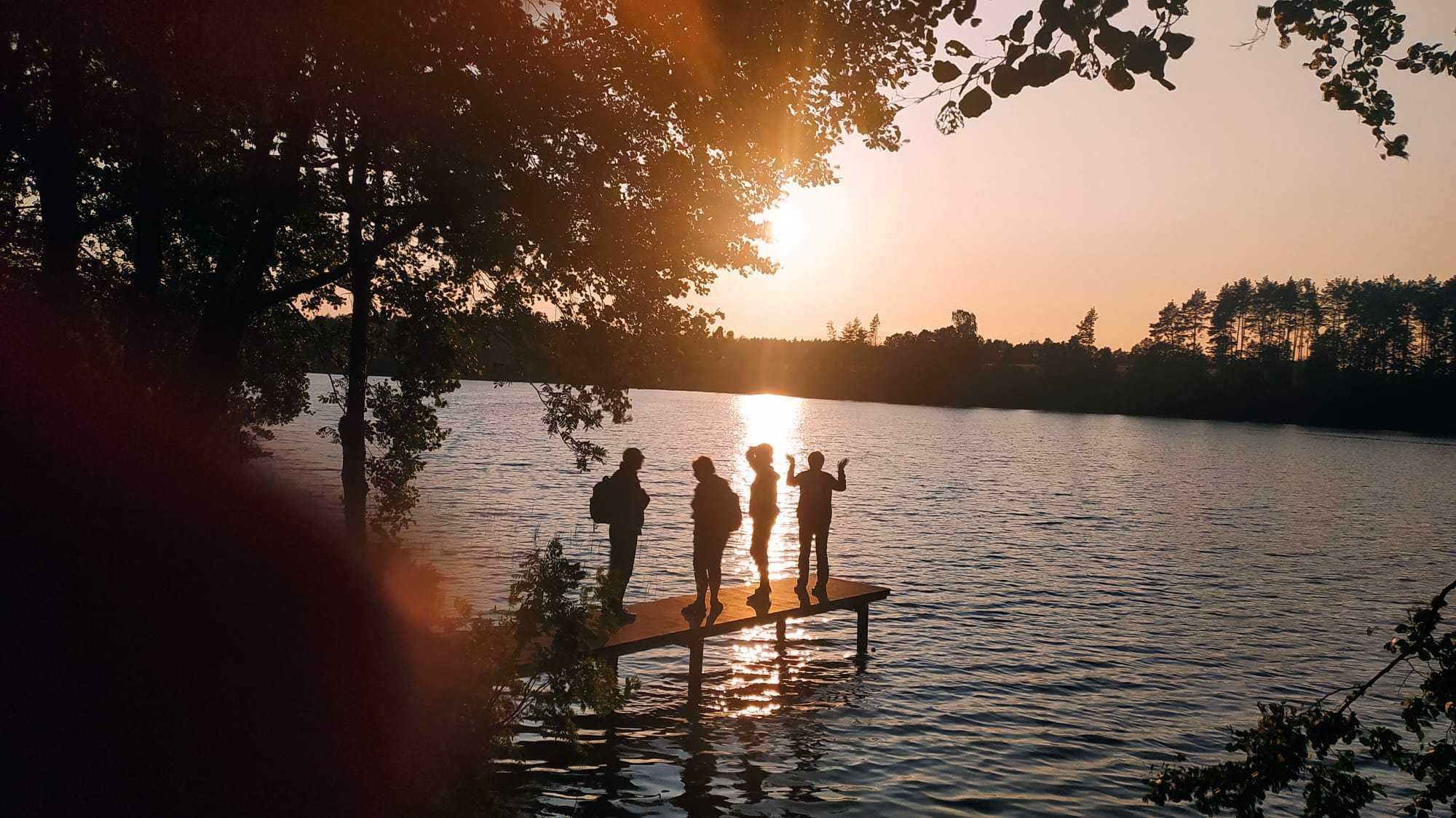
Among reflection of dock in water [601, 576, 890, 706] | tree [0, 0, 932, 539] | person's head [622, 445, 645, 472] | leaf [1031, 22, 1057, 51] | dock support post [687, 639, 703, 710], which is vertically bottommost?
dock support post [687, 639, 703, 710]

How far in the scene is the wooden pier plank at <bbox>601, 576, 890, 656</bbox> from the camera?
44.5 ft

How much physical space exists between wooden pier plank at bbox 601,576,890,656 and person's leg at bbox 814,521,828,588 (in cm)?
30

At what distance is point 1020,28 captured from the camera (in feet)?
11.8

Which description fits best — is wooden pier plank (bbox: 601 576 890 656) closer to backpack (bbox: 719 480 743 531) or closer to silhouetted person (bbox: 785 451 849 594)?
silhouetted person (bbox: 785 451 849 594)

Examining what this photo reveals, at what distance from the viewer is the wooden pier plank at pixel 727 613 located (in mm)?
13562

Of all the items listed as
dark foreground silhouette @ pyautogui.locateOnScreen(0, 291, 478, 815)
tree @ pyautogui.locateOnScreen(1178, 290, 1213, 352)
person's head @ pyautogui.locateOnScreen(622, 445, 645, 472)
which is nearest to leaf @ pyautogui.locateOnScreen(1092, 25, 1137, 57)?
dark foreground silhouette @ pyautogui.locateOnScreen(0, 291, 478, 815)

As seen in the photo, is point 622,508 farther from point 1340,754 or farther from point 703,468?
point 1340,754

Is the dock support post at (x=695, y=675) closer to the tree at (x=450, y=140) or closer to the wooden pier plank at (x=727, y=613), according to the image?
the wooden pier plank at (x=727, y=613)

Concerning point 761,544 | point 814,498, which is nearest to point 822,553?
point 814,498

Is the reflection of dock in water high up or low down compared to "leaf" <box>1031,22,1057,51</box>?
down

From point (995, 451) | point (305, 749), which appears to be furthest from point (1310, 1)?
point (995, 451)

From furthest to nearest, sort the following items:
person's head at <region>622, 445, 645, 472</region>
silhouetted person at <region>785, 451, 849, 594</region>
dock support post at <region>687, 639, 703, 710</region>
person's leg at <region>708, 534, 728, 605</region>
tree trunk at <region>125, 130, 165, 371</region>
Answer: silhouetted person at <region>785, 451, 849, 594</region>
dock support post at <region>687, 639, 703, 710</region>
person's leg at <region>708, 534, 728, 605</region>
tree trunk at <region>125, 130, 165, 371</region>
person's head at <region>622, 445, 645, 472</region>

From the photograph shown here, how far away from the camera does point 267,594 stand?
10492 mm

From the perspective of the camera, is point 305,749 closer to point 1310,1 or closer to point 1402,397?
point 1310,1
